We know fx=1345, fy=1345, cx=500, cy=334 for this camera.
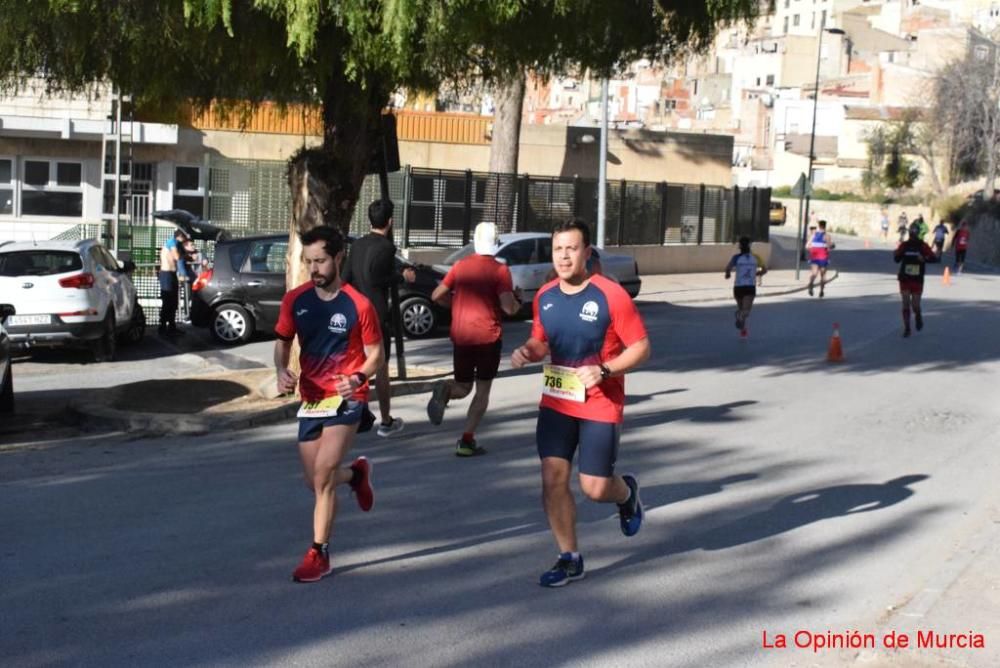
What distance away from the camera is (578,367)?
258 inches

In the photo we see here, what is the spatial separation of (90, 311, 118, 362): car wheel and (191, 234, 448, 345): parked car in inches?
82.3

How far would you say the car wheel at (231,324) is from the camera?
19812 millimetres

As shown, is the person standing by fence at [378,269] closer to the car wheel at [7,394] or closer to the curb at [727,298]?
the car wheel at [7,394]

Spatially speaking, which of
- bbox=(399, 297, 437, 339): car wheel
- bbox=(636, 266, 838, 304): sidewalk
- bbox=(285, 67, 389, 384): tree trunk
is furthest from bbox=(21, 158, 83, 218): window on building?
bbox=(285, 67, 389, 384): tree trunk

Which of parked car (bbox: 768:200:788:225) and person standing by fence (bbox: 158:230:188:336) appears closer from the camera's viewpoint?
person standing by fence (bbox: 158:230:188:336)

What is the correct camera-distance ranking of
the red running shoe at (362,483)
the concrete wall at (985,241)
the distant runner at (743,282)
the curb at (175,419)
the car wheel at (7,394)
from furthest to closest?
the concrete wall at (985,241) < the distant runner at (743,282) < the car wheel at (7,394) < the curb at (175,419) < the red running shoe at (362,483)

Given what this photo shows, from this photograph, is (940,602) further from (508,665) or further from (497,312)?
(497,312)

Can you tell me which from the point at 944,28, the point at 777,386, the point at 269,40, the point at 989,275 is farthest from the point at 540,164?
the point at 944,28

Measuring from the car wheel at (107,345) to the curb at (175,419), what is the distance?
4.98 metres

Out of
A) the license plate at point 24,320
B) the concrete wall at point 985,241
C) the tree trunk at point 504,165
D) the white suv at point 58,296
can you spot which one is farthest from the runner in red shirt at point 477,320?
the concrete wall at point 985,241

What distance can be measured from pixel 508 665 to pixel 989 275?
43253 mm

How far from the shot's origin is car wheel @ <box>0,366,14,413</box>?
13094 mm

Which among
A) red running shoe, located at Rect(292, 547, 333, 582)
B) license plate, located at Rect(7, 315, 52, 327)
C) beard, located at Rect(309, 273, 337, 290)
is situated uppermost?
beard, located at Rect(309, 273, 337, 290)

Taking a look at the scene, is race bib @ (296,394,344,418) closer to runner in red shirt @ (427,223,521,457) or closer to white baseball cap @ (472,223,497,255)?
runner in red shirt @ (427,223,521,457)
